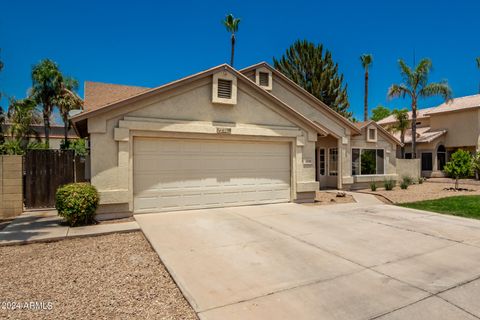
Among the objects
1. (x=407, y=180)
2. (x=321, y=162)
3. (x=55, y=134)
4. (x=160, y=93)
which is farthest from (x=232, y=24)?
(x=55, y=134)

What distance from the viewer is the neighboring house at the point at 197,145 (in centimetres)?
843

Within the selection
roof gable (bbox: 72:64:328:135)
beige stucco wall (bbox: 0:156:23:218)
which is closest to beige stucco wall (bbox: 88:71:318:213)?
roof gable (bbox: 72:64:328:135)

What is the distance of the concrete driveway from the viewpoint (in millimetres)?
3658

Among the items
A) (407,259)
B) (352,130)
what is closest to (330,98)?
(352,130)

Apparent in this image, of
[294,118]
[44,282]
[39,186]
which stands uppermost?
[294,118]

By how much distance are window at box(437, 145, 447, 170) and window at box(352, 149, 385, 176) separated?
1188cm

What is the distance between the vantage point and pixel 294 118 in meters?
11.2

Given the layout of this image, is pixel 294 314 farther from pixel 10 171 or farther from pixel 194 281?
pixel 10 171

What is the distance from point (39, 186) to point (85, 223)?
3.11 meters

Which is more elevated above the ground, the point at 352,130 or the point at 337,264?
the point at 352,130

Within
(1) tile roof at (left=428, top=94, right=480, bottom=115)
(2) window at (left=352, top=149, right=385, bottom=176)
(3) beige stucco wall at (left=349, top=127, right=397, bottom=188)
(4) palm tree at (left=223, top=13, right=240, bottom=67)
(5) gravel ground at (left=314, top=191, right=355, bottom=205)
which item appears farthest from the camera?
(4) palm tree at (left=223, top=13, right=240, bottom=67)

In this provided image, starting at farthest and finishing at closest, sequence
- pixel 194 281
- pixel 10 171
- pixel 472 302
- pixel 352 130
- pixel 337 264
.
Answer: pixel 352 130 → pixel 10 171 → pixel 337 264 → pixel 194 281 → pixel 472 302

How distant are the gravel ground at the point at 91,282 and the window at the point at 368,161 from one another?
14.9 meters

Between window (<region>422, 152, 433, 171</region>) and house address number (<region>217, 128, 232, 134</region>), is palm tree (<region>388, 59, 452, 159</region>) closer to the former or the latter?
window (<region>422, 152, 433, 171</region>)
